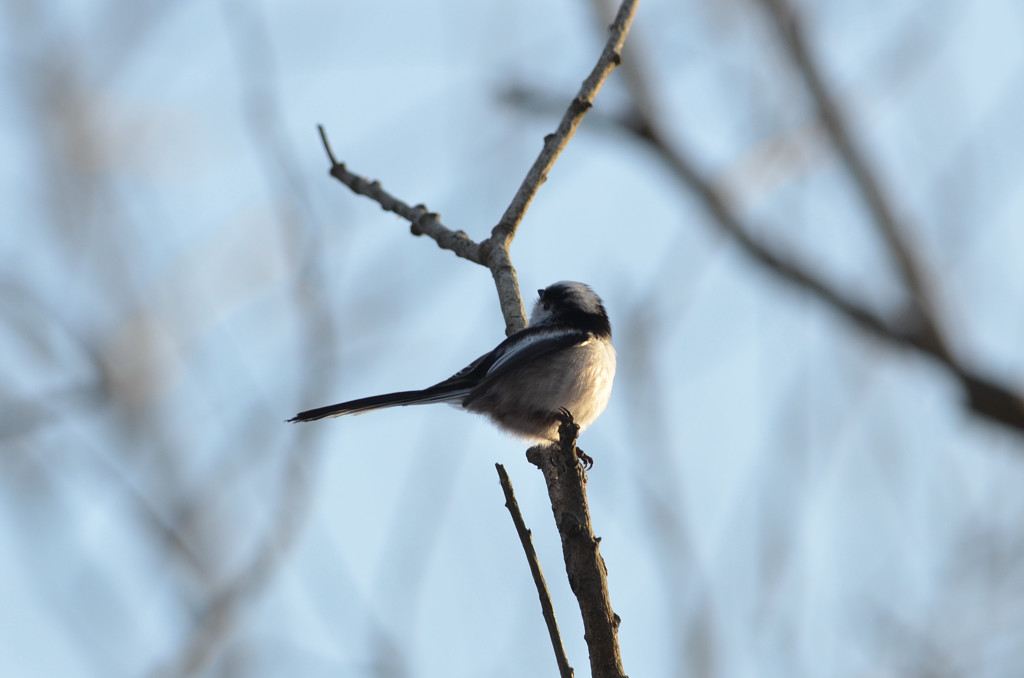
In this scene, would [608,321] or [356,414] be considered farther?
[608,321]

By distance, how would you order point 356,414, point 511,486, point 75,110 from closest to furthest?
point 511,486, point 356,414, point 75,110

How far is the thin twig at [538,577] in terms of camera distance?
201cm

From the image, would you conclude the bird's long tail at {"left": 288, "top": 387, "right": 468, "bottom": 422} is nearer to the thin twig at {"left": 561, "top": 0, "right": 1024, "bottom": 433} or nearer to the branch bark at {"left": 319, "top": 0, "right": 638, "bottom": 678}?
the branch bark at {"left": 319, "top": 0, "right": 638, "bottom": 678}

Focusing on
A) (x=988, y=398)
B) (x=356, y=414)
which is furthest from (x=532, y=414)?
(x=988, y=398)

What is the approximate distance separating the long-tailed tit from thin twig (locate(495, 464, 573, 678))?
164 centimetres

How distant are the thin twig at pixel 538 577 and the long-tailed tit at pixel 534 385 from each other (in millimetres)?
1644

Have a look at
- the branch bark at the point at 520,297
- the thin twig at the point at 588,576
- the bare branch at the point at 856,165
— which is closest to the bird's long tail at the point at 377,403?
the branch bark at the point at 520,297

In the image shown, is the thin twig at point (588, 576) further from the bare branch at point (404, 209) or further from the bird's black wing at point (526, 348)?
the bare branch at point (404, 209)

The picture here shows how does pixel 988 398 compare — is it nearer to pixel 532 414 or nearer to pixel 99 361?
pixel 532 414

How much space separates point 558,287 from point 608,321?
1.11 ft

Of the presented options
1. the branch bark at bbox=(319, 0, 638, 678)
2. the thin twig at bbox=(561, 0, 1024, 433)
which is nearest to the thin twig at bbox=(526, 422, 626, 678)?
the branch bark at bbox=(319, 0, 638, 678)

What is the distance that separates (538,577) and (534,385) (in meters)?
2.08

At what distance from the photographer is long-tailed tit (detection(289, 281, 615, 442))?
13.1 ft

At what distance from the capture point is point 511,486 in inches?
86.5
